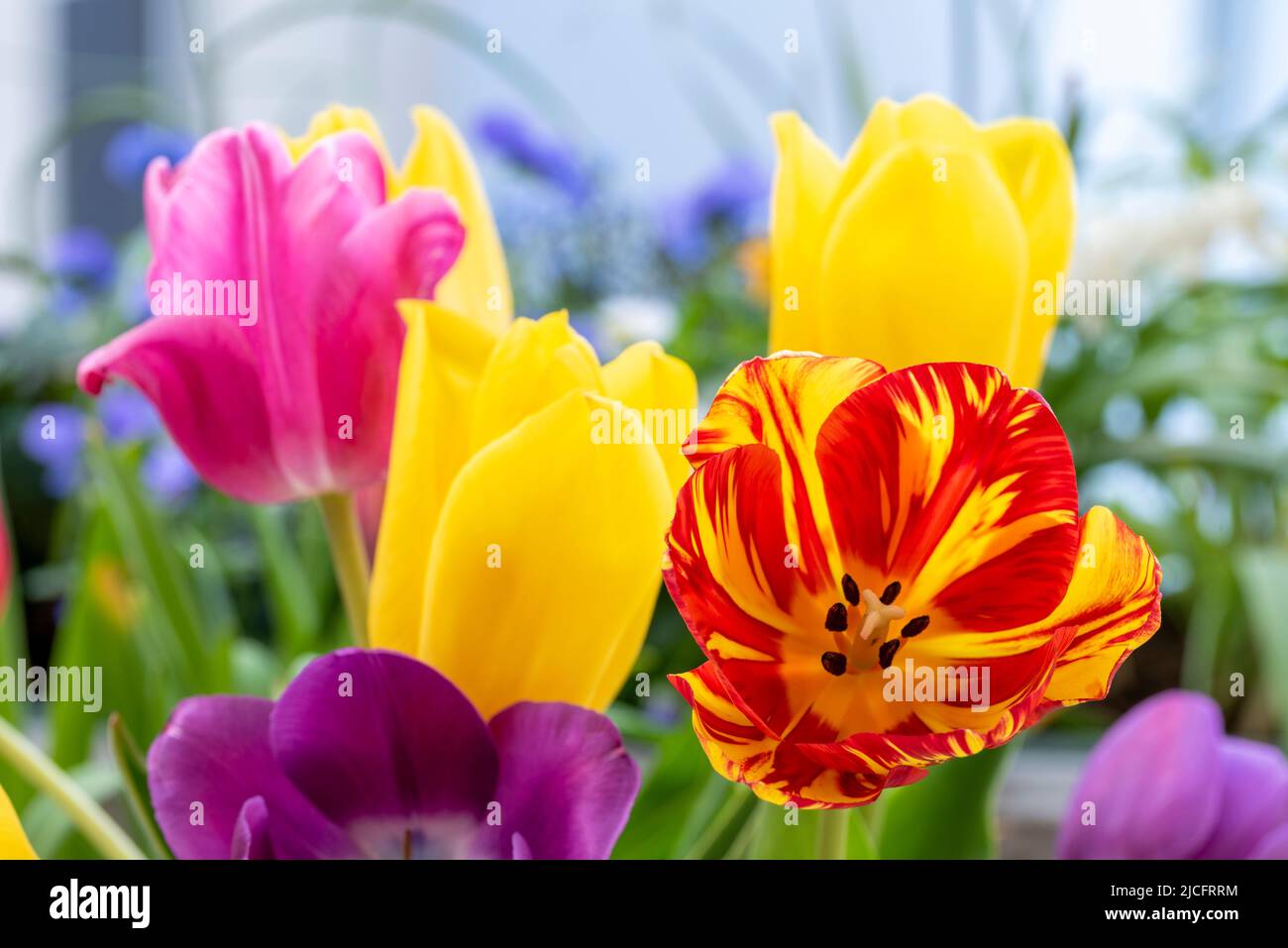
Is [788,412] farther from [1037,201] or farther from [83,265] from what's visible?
[83,265]

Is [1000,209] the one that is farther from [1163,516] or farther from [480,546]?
[1163,516]

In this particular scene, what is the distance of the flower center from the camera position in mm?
91

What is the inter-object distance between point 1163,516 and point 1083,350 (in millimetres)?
134

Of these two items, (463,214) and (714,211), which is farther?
(714,211)

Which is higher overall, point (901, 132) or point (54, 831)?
point (901, 132)

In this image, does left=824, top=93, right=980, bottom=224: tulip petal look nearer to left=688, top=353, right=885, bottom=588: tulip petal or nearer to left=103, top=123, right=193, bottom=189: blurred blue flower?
left=688, top=353, right=885, bottom=588: tulip petal

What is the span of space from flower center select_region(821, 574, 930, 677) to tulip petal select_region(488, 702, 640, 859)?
2 centimetres

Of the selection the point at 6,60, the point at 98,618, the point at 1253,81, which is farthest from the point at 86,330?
the point at 6,60

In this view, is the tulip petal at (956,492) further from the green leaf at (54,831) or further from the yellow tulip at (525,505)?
the green leaf at (54,831)

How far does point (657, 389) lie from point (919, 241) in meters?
0.03

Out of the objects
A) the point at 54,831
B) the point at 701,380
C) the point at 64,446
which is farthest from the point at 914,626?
the point at 64,446

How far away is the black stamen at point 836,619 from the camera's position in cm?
9

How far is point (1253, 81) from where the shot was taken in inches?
55.9

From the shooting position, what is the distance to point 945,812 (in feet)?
0.48
